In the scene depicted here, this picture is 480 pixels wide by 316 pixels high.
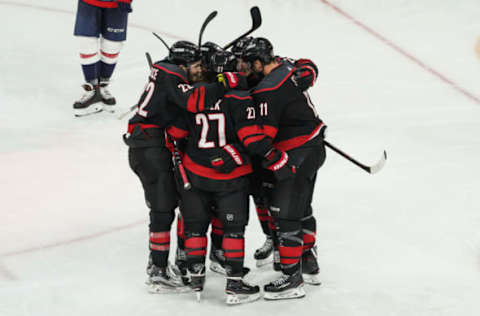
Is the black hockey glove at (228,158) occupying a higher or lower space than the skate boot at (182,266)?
higher

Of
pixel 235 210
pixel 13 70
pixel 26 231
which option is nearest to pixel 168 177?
pixel 235 210

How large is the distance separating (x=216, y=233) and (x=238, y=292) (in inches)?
17.6

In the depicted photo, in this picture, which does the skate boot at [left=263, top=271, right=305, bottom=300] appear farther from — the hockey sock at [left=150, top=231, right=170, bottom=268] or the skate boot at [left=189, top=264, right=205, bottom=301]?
the hockey sock at [left=150, top=231, right=170, bottom=268]

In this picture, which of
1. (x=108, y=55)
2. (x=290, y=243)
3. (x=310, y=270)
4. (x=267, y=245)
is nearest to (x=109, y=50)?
(x=108, y=55)

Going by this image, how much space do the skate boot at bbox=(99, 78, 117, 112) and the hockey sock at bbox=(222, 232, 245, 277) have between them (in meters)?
3.17

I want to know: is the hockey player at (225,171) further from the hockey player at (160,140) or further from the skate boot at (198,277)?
the hockey player at (160,140)

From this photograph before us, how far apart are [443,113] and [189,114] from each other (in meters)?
3.37

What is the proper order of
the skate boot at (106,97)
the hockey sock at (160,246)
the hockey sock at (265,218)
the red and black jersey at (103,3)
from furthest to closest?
the skate boot at (106,97) < the red and black jersey at (103,3) < the hockey sock at (265,218) < the hockey sock at (160,246)

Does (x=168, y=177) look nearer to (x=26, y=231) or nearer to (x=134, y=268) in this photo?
(x=134, y=268)

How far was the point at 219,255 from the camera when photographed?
14.1 ft

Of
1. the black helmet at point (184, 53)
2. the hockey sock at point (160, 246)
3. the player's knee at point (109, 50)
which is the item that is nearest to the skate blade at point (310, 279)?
the hockey sock at point (160, 246)

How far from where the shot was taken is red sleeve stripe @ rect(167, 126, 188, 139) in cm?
389

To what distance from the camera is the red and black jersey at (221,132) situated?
370cm

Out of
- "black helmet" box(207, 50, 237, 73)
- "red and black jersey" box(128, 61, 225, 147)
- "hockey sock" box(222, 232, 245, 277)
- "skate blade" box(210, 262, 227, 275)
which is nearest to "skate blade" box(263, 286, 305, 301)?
"hockey sock" box(222, 232, 245, 277)
